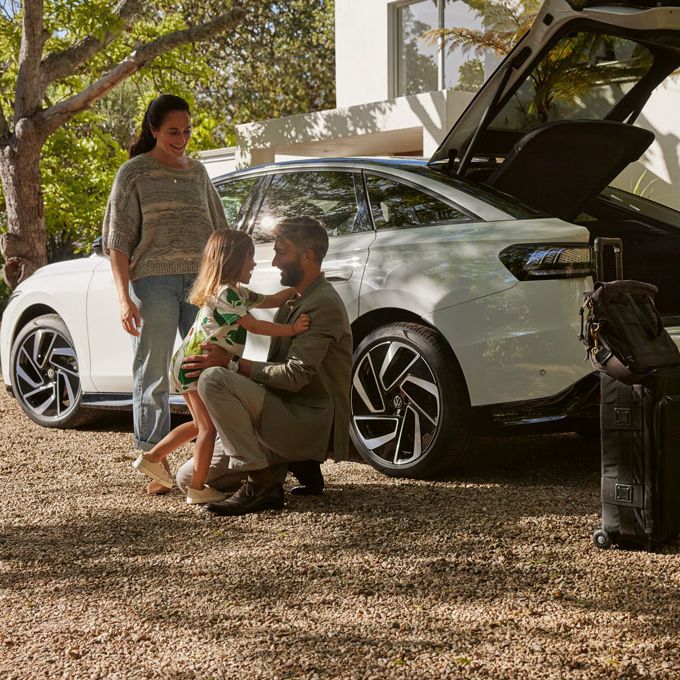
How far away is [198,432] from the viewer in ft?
16.7

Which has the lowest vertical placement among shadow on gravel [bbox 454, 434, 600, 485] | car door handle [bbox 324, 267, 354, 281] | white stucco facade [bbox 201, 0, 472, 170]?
shadow on gravel [bbox 454, 434, 600, 485]

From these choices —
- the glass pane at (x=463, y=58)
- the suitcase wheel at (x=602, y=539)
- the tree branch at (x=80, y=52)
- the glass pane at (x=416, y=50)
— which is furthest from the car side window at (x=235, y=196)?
the glass pane at (x=416, y=50)

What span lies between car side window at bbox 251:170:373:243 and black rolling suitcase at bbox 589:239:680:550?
2.09 metres

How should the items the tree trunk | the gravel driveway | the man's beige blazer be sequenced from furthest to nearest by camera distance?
the tree trunk, the man's beige blazer, the gravel driveway

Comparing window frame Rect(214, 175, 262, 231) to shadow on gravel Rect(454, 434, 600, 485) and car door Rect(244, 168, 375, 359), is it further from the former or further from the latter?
shadow on gravel Rect(454, 434, 600, 485)

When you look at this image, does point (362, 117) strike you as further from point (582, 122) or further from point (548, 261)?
point (548, 261)

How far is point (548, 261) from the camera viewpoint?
507 cm

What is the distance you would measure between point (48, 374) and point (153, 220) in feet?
7.47

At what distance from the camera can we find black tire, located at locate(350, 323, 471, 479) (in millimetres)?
5234

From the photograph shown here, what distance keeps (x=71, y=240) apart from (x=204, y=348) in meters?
27.0

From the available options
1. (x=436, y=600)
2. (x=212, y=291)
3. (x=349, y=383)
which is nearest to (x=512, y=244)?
(x=349, y=383)

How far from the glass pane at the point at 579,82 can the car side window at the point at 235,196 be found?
1.58 meters

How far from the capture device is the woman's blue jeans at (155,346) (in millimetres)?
5508

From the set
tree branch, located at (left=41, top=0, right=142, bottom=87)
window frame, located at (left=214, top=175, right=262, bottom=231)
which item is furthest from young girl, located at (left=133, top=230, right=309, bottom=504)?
tree branch, located at (left=41, top=0, right=142, bottom=87)
